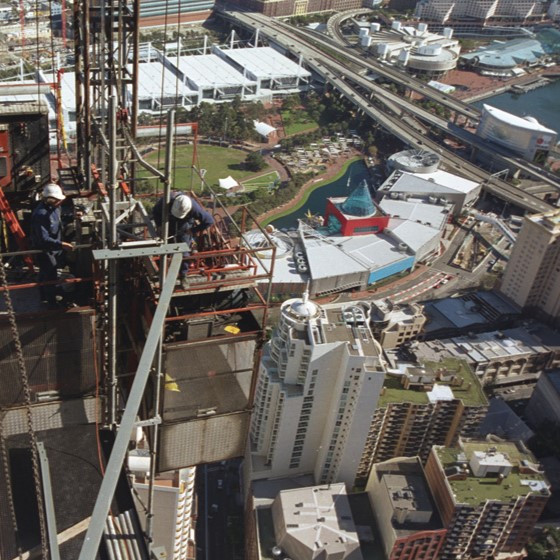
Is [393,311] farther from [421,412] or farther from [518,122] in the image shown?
[518,122]

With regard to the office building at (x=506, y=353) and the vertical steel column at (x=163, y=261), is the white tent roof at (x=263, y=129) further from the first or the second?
the vertical steel column at (x=163, y=261)

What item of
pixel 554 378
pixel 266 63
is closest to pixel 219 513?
pixel 554 378

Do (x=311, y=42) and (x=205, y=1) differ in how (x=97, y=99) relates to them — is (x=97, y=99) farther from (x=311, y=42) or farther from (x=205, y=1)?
(x=205, y=1)

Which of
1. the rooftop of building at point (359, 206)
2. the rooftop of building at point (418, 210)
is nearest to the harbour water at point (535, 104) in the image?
the rooftop of building at point (418, 210)

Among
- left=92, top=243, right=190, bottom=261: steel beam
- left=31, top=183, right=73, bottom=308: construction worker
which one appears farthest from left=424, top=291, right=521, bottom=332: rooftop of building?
left=92, top=243, right=190, bottom=261: steel beam

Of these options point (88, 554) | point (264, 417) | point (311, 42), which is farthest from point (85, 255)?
point (311, 42)

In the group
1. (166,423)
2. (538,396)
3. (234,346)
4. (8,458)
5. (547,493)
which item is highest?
(234,346)
